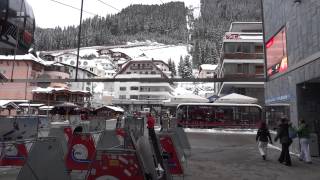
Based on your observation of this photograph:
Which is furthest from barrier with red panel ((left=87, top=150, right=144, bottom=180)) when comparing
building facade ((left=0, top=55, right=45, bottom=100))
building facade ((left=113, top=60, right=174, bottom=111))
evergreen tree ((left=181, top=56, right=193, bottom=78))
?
evergreen tree ((left=181, top=56, right=193, bottom=78))

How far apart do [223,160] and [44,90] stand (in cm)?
5091

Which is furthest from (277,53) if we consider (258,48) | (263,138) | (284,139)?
(258,48)

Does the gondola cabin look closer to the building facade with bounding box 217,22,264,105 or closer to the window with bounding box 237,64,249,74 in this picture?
the building facade with bounding box 217,22,264,105

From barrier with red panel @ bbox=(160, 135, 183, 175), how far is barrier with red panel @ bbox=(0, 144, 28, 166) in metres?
3.65

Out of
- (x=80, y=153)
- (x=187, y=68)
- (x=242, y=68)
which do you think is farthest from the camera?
(x=187, y=68)

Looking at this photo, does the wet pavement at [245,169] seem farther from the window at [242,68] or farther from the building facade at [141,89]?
the building facade at [141,89]

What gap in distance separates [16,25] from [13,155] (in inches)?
144

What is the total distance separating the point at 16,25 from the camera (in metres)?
9.41

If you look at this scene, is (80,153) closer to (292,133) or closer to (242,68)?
(292,133)

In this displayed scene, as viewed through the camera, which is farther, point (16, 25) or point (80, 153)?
point (16, 25)

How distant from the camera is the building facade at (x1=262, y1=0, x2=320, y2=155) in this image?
11.8 m

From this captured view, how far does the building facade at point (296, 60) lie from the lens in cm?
1175

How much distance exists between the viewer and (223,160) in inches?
470

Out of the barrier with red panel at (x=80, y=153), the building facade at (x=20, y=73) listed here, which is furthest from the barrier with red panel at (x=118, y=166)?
the building facade at (x=20, y=73)
